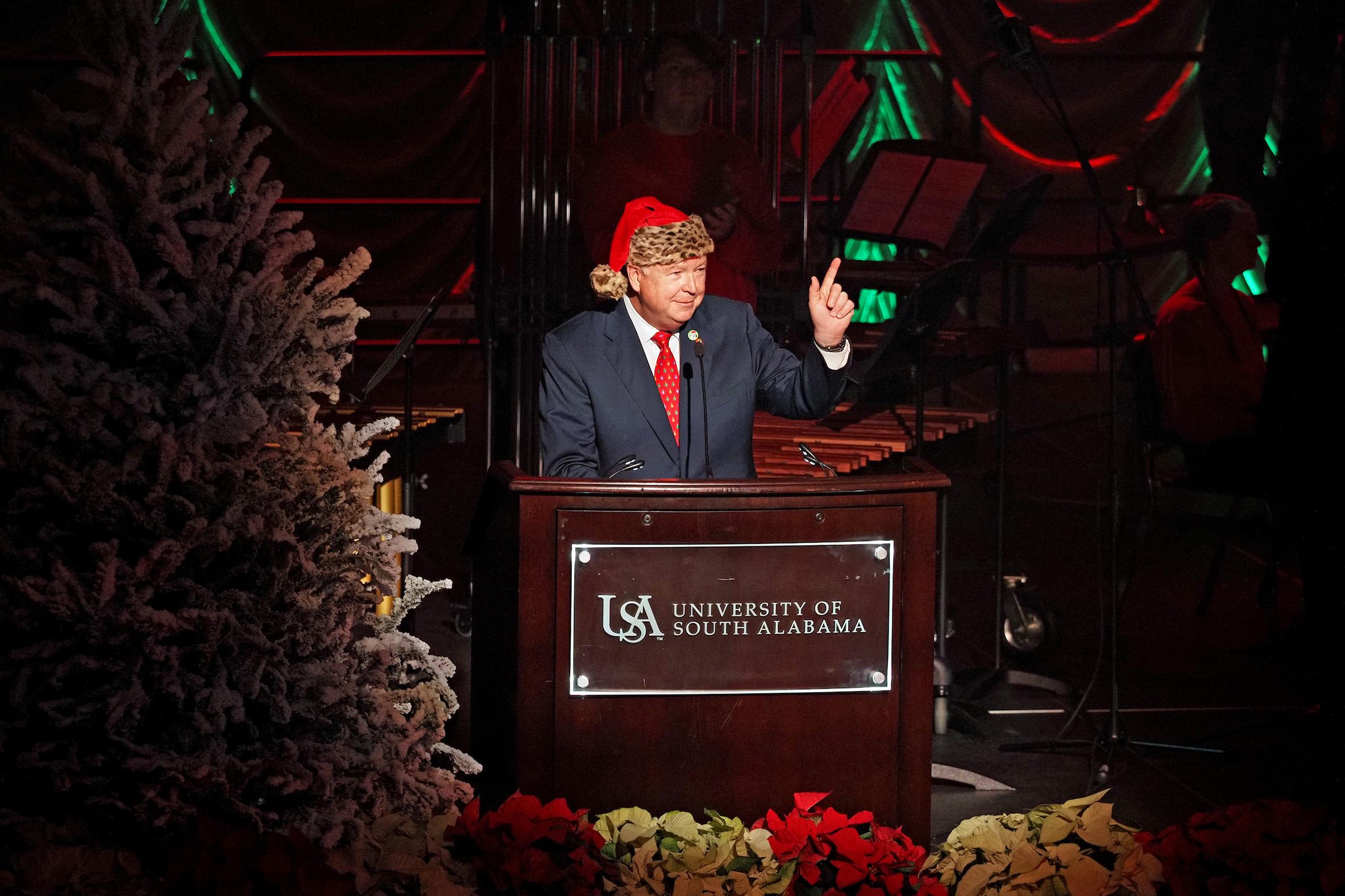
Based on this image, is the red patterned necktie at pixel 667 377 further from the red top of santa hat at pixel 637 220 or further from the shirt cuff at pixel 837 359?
the shirt cuff at pixel 837 359

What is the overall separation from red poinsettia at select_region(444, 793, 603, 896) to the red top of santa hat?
62.5 inches

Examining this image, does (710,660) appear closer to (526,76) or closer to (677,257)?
(677,257)

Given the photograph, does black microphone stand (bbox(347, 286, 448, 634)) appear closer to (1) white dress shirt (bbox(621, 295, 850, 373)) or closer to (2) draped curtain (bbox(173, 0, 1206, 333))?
(1) white dress shirt (bbox(621, 295, 850, 373))

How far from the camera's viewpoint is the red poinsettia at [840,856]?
2424 mm

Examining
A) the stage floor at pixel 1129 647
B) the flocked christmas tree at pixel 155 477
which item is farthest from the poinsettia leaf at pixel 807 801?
the stage floor at pixel 1129 647

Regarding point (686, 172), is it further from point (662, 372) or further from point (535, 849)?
point (535, 849)

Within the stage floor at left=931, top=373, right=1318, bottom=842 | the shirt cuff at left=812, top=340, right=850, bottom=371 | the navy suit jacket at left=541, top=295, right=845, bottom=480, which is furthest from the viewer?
the stage floor at left=931, top=373, right=1318, bottom=842

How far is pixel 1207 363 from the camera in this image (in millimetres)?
5840

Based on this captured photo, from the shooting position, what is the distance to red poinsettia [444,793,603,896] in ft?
7.67

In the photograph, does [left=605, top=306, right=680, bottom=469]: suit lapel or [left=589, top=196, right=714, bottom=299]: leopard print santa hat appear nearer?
[left=589, top=196, right=714, bottom=299]: leopard print santa hat

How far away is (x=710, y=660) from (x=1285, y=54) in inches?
307

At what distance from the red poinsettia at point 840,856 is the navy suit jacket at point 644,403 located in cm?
122

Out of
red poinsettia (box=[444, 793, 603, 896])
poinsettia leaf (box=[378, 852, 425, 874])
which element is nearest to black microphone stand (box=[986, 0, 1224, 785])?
red poinsettia (box=[444, 793, 603, 896])

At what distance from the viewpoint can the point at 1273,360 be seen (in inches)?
189
